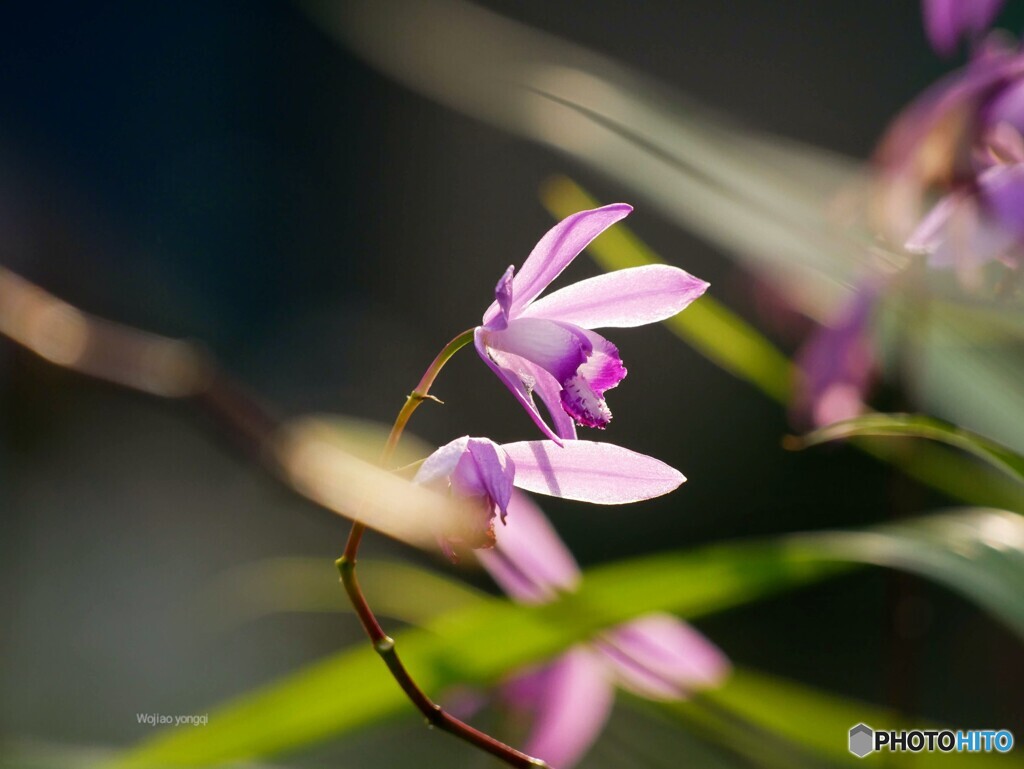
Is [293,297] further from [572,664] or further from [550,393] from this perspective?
[550,393]

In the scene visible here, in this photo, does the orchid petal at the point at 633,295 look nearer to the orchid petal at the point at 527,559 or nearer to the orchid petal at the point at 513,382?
the orchid petal at the point at 513,382

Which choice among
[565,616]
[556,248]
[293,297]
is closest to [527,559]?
[565,616]

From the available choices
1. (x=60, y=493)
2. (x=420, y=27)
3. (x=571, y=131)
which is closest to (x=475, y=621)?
(x=571, y=131)

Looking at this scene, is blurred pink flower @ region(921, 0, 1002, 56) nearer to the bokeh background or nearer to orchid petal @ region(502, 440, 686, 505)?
orchid petal @ region(502, 440, 686, 505)

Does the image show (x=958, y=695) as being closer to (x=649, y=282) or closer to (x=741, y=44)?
(x=741, y=44)

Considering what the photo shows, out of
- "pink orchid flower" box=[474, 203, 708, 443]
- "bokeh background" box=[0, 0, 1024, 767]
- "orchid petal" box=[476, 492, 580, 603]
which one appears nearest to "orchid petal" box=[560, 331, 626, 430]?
"pink orchid flower" box=[474, 203, 708, 443]

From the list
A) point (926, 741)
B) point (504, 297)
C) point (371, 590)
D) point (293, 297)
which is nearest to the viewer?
point (504, 297)
